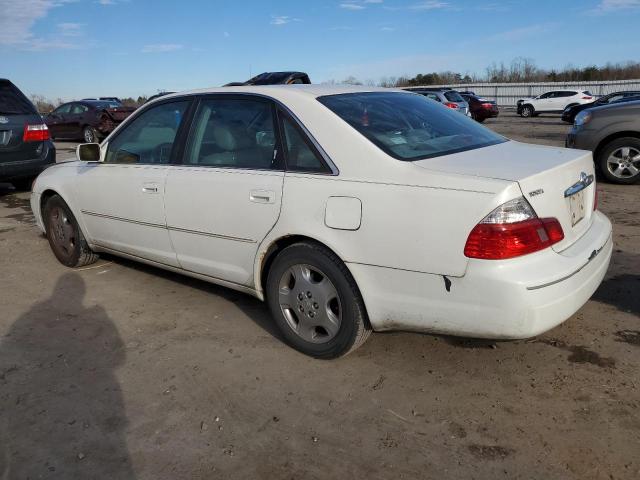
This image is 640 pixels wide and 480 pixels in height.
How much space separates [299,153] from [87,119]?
17.5m

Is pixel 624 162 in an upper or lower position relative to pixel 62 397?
upper

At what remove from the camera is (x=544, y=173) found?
108 inches

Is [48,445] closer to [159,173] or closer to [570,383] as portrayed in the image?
[159,173]

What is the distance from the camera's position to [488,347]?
340cm

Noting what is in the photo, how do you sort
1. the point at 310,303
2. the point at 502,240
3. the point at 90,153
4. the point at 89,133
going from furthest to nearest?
1. the point at 89,133
2. the point at 90,153
3. the point at 310,303
4. the point at 502,240

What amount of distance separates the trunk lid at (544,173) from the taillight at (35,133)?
759cm

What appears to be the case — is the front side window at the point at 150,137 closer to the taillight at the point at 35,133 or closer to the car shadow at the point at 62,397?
the car shadow at the point at 62,397

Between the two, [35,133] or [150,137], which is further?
[35,133]

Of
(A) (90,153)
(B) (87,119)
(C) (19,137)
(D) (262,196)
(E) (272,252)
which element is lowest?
(E) (272,252)

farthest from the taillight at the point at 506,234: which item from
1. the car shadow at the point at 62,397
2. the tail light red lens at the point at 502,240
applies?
the car shadow at the point at 62,397

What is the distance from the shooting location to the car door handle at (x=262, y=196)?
326 centimetres

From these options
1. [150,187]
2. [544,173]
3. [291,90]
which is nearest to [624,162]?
[544,173]

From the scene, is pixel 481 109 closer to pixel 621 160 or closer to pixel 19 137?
pixel 621 160

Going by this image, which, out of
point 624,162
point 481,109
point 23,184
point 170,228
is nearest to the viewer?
point 170,228
